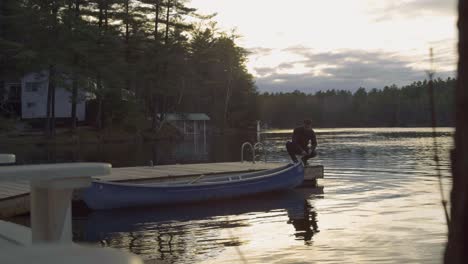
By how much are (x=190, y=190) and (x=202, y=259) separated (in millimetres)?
5373

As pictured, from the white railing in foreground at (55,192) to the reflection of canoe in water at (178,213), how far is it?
23.2ft

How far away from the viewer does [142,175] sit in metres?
15.8

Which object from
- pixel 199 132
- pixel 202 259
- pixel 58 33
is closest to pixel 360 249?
pixel 202 259

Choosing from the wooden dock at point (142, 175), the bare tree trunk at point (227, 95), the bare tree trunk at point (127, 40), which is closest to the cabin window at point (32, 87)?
the bare tree trunk at point (127, 40)

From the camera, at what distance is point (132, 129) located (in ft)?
178

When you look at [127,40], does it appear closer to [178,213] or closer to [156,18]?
[156,18]

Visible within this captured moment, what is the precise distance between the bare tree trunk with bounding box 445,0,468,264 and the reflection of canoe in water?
32.5ft

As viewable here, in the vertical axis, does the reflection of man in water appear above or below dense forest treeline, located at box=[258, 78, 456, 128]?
below

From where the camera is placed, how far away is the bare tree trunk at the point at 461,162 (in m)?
1.85

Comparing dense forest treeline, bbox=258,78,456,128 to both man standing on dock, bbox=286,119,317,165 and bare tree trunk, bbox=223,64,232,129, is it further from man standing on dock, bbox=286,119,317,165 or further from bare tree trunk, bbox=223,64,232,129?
man standing on dock, bbox=286,119,317,165

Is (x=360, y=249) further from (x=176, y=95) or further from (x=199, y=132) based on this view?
(x=199, y=132)

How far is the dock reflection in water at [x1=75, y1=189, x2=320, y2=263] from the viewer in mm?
9727

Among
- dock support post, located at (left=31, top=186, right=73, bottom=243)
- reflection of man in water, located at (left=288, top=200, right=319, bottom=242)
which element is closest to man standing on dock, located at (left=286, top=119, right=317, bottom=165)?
reflection of man in water, located at (left=288, top=200, right=319, bottom=242)

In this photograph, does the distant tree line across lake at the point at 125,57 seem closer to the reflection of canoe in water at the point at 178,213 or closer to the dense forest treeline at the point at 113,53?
the dense forest treeline at the point at 113,53
